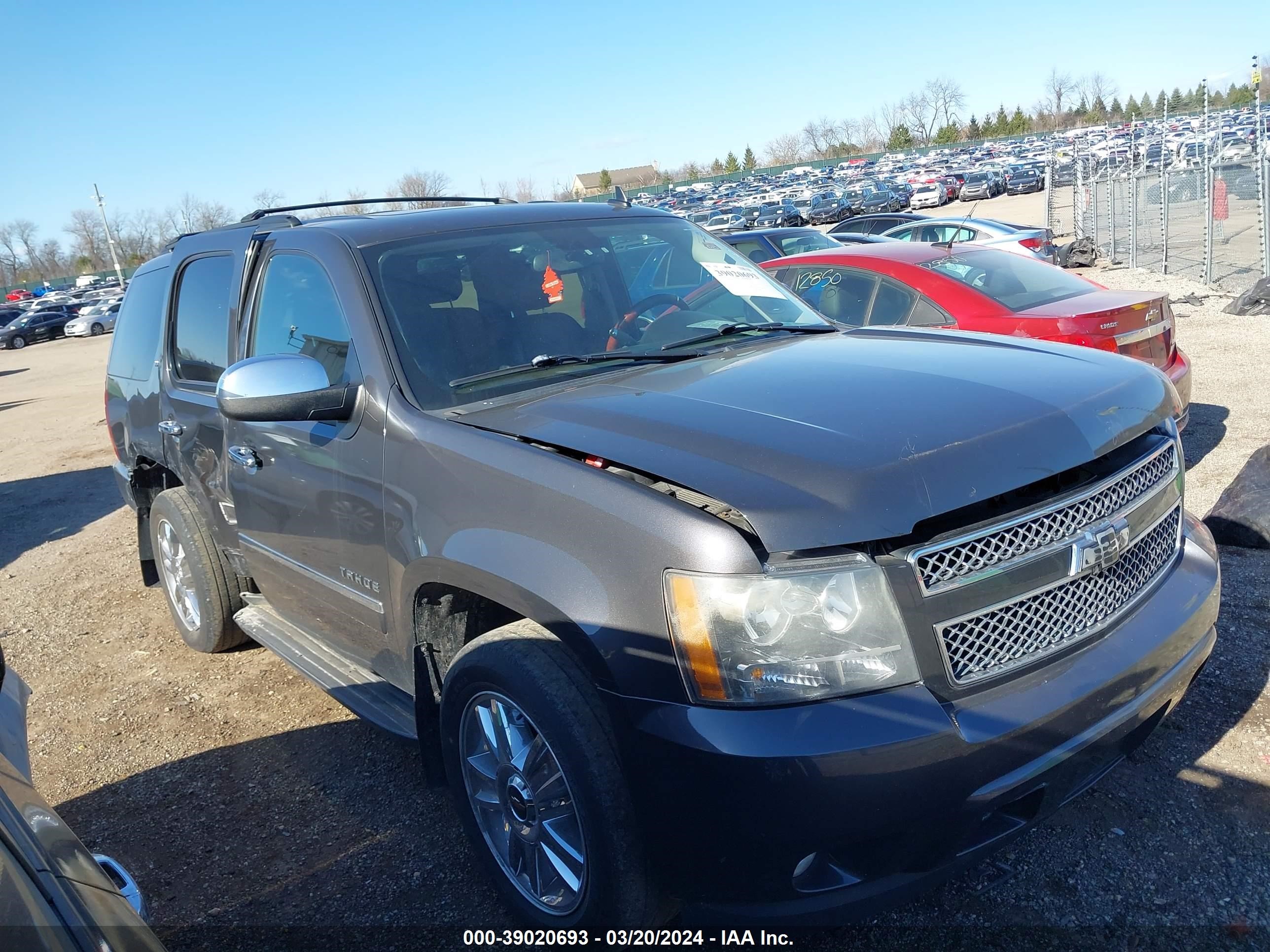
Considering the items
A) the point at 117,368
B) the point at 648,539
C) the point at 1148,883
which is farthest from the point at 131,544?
the point at 1148,883

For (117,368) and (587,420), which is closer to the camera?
(587,420)

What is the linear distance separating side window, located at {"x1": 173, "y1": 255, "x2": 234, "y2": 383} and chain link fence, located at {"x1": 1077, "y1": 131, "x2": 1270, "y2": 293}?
1340 centimetres

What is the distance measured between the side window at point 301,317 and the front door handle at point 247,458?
1.26 feet

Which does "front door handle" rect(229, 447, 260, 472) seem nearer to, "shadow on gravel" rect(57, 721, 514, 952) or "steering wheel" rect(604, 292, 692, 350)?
"shadow on gravel" rect(57, 721, 514, 952)

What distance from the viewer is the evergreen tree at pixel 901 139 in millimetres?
103938

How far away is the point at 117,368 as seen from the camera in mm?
5539

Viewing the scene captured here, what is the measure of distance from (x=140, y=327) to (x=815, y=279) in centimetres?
438

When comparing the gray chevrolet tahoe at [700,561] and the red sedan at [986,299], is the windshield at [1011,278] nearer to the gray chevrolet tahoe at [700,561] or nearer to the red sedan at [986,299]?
the red sedan at [986,299]

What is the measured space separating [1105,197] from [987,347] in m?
21.9

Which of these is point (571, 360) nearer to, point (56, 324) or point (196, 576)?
point (196, 576)

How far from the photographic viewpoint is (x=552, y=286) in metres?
3.50

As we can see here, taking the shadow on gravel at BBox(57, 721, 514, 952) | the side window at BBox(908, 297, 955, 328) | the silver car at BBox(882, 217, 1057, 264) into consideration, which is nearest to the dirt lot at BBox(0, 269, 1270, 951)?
the shadow on gravel at BBox(57, 721, 514, 952)

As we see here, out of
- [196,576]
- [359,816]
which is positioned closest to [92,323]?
[196,576]

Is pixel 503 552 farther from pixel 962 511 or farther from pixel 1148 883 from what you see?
pixel 1148 883
